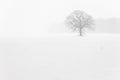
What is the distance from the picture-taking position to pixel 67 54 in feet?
86.7

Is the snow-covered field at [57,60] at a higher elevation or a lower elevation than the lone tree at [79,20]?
lower

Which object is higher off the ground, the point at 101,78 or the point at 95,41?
the point at 95,41

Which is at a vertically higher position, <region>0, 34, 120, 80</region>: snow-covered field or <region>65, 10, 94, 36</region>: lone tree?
<region>65, 10, 94, 36</region>: lone tree

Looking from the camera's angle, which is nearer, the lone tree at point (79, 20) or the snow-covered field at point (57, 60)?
the snow-covered field at point (57, 60)

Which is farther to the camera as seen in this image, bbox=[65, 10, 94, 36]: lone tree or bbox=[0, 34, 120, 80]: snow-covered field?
bbox=[65, 10, 94, 36]: lone tree

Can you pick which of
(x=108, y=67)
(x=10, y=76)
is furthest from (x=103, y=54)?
(x=10, y=76)

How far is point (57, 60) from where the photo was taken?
82.4ft

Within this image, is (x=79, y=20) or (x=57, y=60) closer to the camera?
(x=57, y=60)

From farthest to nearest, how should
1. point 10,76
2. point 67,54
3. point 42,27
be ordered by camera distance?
1. point 42,27
2. point 67,54
3. point 10,76

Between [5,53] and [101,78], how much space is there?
11.9 m

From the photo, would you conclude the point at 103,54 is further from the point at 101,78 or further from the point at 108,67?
the point at 101,78

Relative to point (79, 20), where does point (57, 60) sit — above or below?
below

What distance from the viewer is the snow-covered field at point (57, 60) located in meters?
23.2

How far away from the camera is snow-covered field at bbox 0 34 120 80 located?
23156 mm
